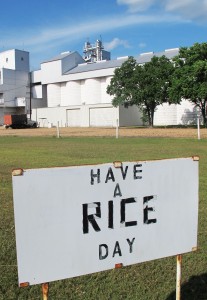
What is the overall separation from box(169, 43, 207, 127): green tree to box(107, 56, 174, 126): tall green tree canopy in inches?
113

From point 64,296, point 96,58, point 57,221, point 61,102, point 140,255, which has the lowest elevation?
point 64,296

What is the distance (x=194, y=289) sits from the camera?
368cm

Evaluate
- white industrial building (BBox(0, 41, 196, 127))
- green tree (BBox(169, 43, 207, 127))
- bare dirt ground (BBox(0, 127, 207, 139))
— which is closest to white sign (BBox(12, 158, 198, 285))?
bare dirt ground (BBox(0, 127, 207, 139))

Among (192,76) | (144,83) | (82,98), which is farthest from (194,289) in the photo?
(82,98)

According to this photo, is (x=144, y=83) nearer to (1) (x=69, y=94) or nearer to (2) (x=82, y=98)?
(2) (x=82, y=98)

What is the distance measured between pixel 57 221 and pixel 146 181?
2.33ft

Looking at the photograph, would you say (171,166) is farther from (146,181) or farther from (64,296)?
(64,296)

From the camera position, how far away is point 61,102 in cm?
Result: 8256

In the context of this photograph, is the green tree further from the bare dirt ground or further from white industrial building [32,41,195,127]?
white industrial building [32,41,195,127]

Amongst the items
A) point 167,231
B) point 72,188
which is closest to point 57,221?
point 72,188

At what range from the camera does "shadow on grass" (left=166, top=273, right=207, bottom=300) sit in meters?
3.56

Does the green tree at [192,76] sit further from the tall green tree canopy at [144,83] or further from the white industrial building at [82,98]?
the white industrial building at [82,98]

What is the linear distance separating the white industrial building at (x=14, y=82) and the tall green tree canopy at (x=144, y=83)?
35565 millimetres

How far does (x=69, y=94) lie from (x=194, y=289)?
78556 mm
